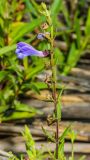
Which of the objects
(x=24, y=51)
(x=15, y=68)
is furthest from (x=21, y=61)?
(x=24, y=51)

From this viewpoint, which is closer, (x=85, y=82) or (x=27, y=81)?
(x=27, y=81)

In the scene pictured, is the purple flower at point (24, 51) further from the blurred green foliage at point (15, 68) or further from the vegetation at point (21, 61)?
the blurred green foliage at point (15, 68)

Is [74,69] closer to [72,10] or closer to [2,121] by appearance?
[72,10]

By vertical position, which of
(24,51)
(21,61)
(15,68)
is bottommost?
(24,51)

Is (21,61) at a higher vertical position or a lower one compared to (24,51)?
higher

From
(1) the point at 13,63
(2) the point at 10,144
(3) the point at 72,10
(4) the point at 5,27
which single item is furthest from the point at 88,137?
(3) the point at 72,10

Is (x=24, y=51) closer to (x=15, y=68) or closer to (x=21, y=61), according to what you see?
(x=15, y=68)

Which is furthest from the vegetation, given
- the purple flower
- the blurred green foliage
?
the purple flower

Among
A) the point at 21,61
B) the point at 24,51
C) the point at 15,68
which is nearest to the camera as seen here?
the point at 24,51

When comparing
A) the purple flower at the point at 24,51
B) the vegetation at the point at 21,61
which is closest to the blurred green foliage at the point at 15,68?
the vegetation at the point at 21,61

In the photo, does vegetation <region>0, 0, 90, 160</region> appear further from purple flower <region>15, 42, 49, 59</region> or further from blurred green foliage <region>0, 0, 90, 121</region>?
purple flower <region>15, 42, 49, 59</region>

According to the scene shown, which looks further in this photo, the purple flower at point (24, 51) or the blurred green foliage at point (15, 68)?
the blurred green foliage at point (15, 68)
